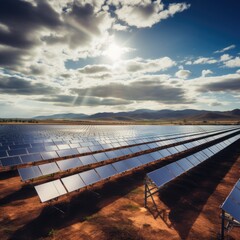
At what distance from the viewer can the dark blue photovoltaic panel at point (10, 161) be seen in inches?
678

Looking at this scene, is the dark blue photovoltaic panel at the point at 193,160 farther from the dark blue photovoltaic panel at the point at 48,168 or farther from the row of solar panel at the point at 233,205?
the dark blue photovoltaic panel at the point at 48,168

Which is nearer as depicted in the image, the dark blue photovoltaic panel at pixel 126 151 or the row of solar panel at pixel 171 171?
the row of solar panel at pixel 171 171

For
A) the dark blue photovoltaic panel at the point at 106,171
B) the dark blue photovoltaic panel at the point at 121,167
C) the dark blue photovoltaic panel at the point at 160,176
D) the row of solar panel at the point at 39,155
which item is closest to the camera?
the dark blue photovoltaic panel at the point at 160,176

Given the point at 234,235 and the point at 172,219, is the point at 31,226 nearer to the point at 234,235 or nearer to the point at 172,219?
the point at 172,219

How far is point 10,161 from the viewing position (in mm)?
17781

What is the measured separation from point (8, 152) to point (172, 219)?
54.4 ft

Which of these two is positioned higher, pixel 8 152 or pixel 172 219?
pixel 8 152

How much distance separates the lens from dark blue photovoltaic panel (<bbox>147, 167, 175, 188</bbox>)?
1226 centimetres

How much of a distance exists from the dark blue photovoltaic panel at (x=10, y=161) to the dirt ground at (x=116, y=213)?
1637mm

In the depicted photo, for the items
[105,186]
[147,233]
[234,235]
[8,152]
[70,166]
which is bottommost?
[234,235]

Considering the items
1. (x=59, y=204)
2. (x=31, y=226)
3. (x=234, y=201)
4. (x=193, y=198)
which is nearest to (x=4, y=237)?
(x=31, y=226)

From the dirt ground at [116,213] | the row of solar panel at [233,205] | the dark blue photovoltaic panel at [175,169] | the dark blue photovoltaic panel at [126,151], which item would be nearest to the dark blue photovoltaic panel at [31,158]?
the dirt ground at [116,213]

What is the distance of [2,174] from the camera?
65.6 ft

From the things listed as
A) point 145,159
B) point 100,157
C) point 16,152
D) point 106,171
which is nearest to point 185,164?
point 145,159
